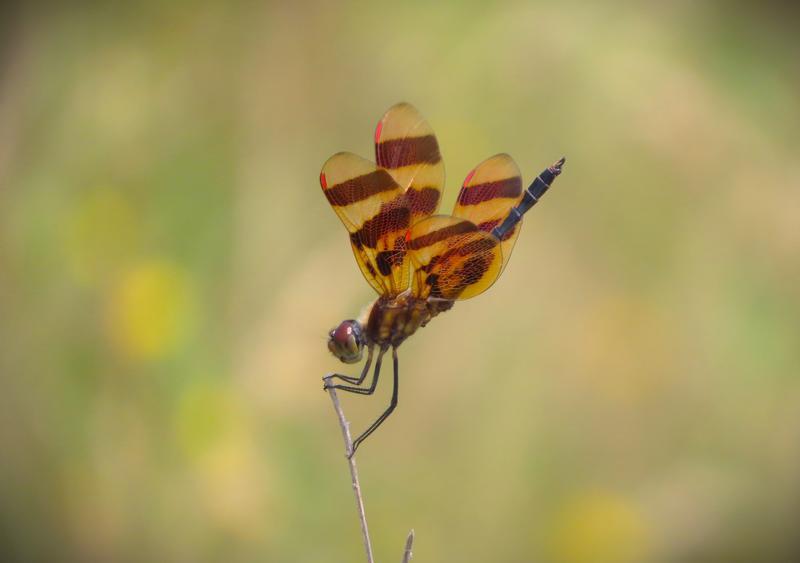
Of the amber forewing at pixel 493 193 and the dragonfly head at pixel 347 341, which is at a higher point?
the amber forewing at pixel 493 193

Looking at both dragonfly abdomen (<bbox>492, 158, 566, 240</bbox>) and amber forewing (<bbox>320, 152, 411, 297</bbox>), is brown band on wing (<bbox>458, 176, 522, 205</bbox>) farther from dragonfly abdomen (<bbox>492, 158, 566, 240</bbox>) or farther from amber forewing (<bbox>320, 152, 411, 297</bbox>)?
amber forewing (<bbox>320, 152, 411, 297</bbox>)

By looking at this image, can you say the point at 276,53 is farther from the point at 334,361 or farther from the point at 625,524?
the point at 625,524

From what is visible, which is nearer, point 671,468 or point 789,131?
point 671,468

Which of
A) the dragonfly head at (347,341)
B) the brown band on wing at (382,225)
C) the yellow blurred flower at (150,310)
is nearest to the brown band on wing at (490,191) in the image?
the brown band on wing at (382,225)

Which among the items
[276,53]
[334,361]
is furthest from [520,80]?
[334,361]

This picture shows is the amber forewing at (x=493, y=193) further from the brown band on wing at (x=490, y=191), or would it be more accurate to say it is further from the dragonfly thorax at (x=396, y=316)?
the dragonfly thorax at (x=396, y=316)

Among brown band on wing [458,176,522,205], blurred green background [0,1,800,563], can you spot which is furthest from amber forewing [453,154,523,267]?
blurred green background [0,1,800,563]

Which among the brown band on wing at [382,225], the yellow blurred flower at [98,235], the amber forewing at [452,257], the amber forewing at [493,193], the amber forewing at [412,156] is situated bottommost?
the amber forewing at [452,257]
